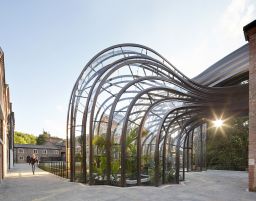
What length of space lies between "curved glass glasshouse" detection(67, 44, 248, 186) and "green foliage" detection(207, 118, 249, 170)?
12.5 meters

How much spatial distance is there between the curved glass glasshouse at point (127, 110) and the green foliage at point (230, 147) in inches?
490

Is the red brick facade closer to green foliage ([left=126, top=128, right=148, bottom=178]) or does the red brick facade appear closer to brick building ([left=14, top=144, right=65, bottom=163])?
green foliage ([left=126, top=128, right=148, bottom=178])

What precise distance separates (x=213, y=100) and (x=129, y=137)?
8155 millimetres

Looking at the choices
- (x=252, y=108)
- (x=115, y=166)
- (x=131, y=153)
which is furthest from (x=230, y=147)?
(x=252, y=108)

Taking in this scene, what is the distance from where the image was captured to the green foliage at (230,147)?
Answer: 1245 inches

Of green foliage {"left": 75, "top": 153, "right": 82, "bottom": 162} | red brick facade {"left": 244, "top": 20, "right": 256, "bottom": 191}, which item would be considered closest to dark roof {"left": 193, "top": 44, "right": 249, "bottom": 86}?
red brick facade {"left": 244, "top": 20, "right": 256, "bottom": 191}

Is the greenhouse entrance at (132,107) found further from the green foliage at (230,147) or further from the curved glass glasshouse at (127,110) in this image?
the green foliage at (230,147)

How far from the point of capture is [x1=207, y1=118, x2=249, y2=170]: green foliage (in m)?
31.6

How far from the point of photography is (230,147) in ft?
109

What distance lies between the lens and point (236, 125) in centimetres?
3388

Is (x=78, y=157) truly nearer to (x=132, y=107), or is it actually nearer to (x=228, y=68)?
(x=132, y=107)

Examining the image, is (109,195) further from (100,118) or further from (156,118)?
(156,118)

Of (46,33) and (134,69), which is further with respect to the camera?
(134,69)

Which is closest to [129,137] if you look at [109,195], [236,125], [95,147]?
[95,147]
